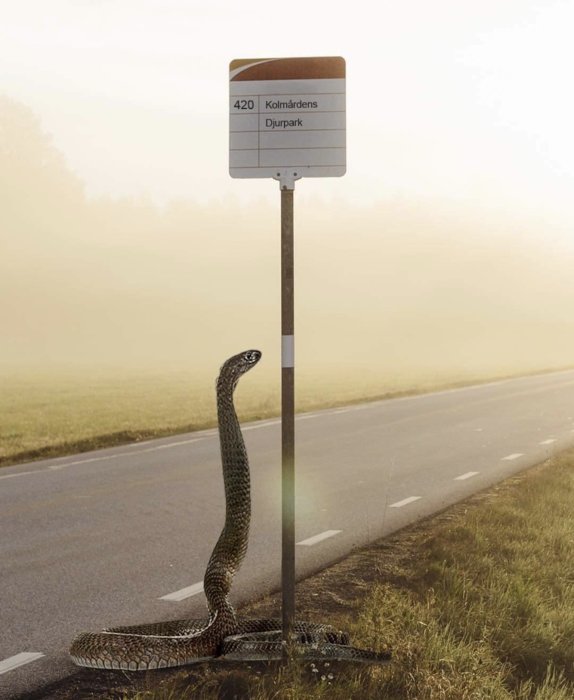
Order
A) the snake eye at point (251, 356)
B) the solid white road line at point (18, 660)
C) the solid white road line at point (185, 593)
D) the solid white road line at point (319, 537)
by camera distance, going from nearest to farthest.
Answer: the snake eye at point (251, 356) → the solid white road line at point (18, 660) → the solid white road line at point (185, 593) → the solid white road line at point (319, 537)

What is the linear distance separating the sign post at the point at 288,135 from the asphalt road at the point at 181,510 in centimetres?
168

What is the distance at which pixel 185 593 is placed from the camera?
688 cm

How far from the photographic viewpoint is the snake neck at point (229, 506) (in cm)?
496

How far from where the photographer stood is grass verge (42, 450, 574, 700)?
4.49 metres

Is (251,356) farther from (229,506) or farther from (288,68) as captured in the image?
(288,68)

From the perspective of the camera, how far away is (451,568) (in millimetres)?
6680

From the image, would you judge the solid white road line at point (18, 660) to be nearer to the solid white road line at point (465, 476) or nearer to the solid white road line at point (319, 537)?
the solid white road line at point (319, 537)

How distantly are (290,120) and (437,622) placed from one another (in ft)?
9.18

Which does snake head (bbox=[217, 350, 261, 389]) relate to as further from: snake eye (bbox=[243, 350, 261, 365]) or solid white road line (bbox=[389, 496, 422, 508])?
solid white road line (bbox=[389, 496, 422, 508])

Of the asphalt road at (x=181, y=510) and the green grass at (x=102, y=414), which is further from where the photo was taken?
the green grass at (x=102, y=414)

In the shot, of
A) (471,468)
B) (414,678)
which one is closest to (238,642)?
(414,678)

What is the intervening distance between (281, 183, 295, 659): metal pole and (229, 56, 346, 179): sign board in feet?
0.51

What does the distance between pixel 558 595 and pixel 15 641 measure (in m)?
3.30

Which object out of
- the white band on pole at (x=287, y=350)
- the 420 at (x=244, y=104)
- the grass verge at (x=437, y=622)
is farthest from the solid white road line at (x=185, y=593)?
the 420 at (x=244, y=104)
